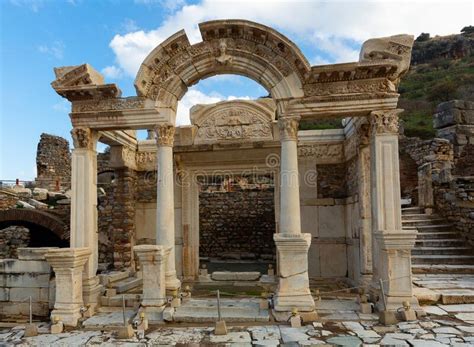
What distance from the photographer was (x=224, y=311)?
650 centimetres

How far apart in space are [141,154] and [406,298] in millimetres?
7446

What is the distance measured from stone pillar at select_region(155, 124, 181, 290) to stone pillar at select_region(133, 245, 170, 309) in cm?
40

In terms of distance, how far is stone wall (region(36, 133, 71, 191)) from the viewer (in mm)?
20812

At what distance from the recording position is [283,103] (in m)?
7.10

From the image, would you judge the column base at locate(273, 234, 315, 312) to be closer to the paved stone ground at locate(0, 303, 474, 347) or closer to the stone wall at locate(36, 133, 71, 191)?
the paved stone ground at locate(0, 303, 474, 347)

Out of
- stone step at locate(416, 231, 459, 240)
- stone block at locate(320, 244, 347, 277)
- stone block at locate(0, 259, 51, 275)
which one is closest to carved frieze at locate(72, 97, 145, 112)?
stone block at locate(0, 259, 51, 275)

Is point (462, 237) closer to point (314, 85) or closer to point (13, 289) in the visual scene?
point (314, 85)

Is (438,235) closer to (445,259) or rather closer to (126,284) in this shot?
(445,259)

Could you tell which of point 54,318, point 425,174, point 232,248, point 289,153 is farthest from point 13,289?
point 425,174

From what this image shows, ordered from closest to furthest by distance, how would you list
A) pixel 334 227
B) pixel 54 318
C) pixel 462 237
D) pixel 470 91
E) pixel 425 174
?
pixel 54 318, pixel 334 227, pixel 462 237, pixel 425 174, pixel 470 91

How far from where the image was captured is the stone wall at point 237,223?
1641cm

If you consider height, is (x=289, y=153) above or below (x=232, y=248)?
above

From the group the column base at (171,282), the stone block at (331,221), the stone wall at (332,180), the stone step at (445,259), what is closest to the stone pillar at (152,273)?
the column base at (171,282)

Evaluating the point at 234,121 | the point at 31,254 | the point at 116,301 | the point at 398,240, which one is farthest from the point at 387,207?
the point at 31,254
